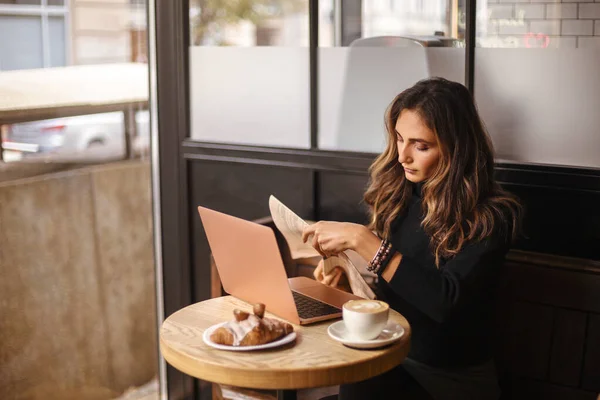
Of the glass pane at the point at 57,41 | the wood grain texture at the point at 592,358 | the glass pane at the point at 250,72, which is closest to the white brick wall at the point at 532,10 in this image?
the glass pane at the point at 250,72

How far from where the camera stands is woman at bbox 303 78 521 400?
1930mm

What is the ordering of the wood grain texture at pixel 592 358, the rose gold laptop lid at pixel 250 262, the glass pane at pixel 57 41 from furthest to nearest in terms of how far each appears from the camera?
the glass pane at pixel 57 41 → the wood grain texture at pixel 592 358 → the rose gold laptop lid at pixel 250 262

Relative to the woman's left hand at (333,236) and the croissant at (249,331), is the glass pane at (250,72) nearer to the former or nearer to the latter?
the woman's left hand at (333,236)

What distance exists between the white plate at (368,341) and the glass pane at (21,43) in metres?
1.43

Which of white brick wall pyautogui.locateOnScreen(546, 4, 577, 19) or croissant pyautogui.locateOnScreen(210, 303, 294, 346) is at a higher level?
white brick wall pyautogui.locateOnScreen(546, 4, 577, 19)

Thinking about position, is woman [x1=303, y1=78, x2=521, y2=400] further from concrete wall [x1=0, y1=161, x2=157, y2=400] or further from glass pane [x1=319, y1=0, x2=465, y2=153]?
concrete wall [x1=0, y1=161, x2=157, y2=400]

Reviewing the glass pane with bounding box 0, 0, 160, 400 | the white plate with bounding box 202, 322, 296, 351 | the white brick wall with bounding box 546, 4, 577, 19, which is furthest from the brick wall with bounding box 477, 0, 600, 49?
the glass pane with bounding box 0, 0, 160, 400

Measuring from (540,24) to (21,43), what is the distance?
5.19 feet

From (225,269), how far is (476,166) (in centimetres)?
66

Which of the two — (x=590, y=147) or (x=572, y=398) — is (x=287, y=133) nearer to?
(x=590, y=147)

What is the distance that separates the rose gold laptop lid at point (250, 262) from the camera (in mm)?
1855

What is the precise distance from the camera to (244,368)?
165cm

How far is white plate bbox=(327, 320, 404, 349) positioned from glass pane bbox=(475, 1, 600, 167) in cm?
80

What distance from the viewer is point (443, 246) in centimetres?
199
